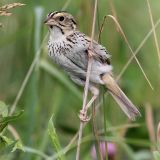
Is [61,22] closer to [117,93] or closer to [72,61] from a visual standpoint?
[72,61]

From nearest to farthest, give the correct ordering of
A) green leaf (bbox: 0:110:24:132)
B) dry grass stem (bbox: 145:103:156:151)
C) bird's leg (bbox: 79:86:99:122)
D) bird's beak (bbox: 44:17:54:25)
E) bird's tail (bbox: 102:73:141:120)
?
green leaf (bbox: 0:110:24:132) → bird's leg (bbox: 79:86:99:122) → bird's beak (bbox: 44:17:54:25) → bird's tail (bbox: 102:73:141:120) → dry grass stem (bbox: 145:103:156:151)

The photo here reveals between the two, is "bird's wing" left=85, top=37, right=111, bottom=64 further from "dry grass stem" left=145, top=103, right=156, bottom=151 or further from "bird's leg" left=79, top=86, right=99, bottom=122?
"dry grass stem" left=145, top=103, right=156, bottom=151

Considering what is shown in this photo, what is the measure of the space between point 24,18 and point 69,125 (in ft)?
2.55

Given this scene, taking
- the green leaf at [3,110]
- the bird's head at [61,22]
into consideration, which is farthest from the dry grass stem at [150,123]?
the green leaf at [3,110]

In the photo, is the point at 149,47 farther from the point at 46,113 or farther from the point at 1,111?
the point at 1,111

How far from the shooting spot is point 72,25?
3389 mm

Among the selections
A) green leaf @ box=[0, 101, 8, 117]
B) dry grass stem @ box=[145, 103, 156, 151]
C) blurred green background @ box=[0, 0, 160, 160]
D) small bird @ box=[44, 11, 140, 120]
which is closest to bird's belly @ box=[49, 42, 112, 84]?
small bird @ box=[44, 11, 140, 120]

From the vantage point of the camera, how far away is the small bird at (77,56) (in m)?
3.22

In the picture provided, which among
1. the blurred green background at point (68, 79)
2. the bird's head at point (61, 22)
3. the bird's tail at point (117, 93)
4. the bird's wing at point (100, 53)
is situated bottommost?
the blurred green background at point (68, 79)

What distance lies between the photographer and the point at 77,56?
3238 mm

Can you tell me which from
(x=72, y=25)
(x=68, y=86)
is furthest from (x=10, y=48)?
(x=72, y=25)

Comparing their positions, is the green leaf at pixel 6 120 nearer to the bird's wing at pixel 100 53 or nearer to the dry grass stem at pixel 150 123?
the bird's wing at pixel 100 53

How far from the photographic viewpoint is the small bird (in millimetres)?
3224

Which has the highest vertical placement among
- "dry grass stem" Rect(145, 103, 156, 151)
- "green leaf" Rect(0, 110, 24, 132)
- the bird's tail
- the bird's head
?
the bird's head
